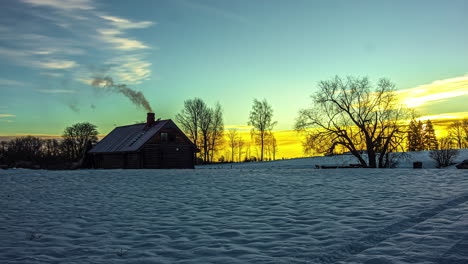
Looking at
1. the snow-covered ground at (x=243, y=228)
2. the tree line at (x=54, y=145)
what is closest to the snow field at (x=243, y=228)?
the snow-covered ground at (x=243, y=228)

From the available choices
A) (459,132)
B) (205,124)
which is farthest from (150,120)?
(459,132)

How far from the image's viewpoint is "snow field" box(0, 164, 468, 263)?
16.6ft

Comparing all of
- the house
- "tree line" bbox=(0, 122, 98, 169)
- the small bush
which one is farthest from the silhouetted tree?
the small bush

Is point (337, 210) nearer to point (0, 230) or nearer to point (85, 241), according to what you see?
point (85, 241)

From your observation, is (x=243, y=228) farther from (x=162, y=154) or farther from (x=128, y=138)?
(x=128, y=138)

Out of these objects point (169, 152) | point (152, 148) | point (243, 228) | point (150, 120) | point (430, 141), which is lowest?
point (243, 228)

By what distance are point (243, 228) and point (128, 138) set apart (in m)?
36.8

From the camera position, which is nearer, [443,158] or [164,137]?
[443,158]

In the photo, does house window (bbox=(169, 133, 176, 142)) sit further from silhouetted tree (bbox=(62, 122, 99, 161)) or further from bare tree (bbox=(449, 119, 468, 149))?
bare tree (bbox=(449, 119, 468, 149))

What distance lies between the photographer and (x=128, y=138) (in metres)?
41.3

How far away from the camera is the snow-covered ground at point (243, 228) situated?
507cm

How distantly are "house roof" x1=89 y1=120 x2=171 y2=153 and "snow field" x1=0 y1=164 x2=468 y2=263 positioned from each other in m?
26.2

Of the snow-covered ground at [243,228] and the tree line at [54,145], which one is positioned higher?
the tree line at [54,145]

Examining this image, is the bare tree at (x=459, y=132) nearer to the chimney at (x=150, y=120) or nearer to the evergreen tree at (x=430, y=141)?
the evergreen tree at (x=430, y=141)
